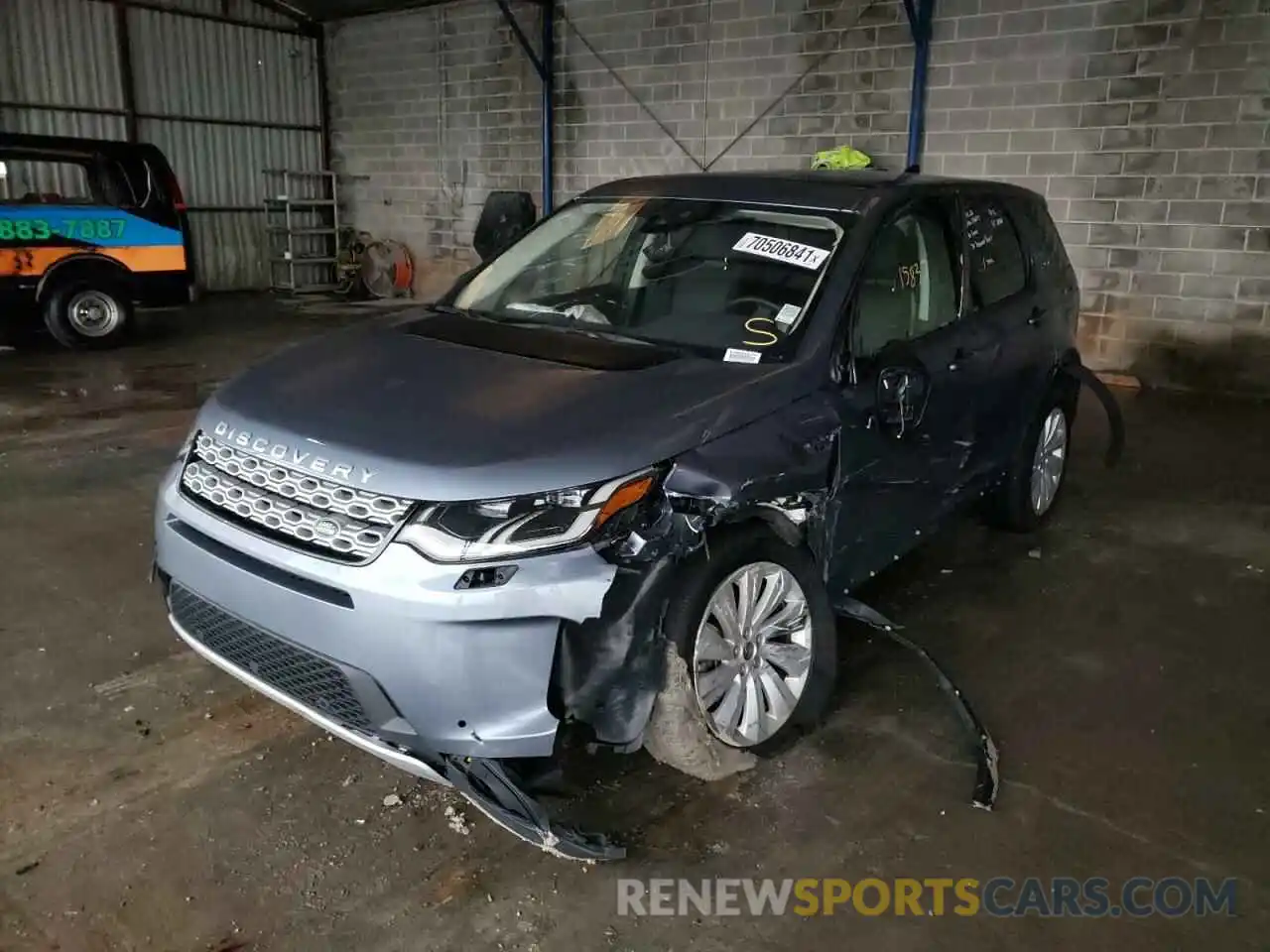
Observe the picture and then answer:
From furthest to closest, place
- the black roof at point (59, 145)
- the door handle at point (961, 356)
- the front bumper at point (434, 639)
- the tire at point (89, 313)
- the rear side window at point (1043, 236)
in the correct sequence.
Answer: the tire at point (89, 313), the black roof at point (59, 145), the rear side window at point (1043, 236), the door handle at point (961, 356), the front bumper at point (434, 639)

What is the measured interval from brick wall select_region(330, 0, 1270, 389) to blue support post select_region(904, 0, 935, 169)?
0.10 metres

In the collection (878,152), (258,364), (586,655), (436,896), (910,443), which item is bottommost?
(436,896)

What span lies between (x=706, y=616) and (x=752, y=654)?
0.27 metres

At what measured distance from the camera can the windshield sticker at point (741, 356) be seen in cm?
285

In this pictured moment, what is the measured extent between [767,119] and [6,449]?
7543mm

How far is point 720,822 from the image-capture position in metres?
2.58

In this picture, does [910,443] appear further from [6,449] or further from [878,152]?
[878,152]

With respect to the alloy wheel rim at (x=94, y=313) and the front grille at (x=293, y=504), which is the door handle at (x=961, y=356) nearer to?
the front grille at (x=293, y=504)

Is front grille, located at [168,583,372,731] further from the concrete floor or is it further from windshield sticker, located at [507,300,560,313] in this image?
windshield sticker, located at [507,300,560,313]

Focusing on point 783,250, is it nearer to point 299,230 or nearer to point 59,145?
point 59,145

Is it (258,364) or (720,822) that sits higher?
(258,364)

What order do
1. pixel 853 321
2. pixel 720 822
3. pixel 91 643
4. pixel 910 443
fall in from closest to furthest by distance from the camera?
pixel 720 822
pixel 853 321
pixel 910 443
pixel 91 643

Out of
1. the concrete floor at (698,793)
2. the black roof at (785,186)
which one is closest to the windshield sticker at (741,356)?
the black roof at (785,186)

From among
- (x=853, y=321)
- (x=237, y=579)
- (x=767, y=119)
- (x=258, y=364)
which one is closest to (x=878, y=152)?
(x=767, y=119)
